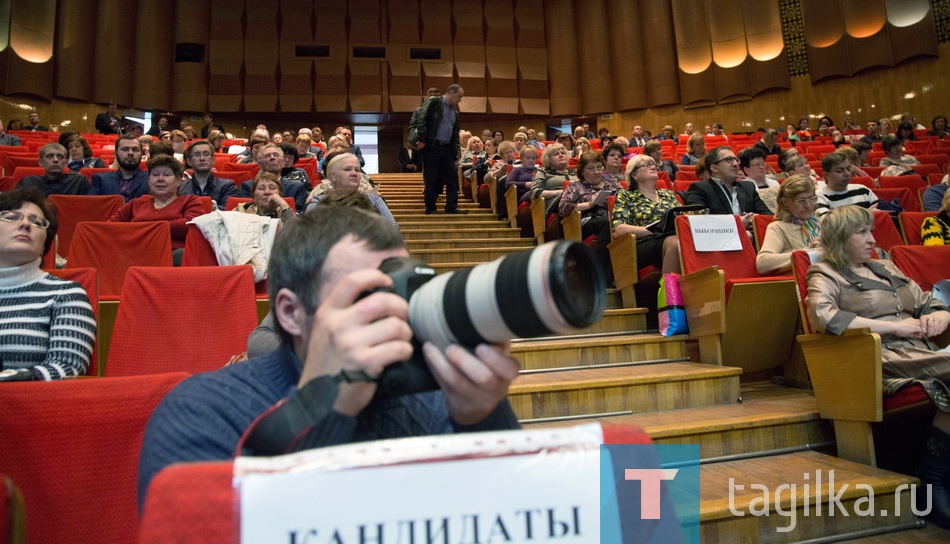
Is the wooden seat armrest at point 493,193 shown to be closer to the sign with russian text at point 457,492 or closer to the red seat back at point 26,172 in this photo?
the red seat back at point 26,172

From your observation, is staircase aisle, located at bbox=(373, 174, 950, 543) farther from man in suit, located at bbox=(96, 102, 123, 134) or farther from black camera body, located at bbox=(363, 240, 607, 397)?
man in suit, located at bbox=(96, 102, 123, 134)

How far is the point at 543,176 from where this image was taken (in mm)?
3842

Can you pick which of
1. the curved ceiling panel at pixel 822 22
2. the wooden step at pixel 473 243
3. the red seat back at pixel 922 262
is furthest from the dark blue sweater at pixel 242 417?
the curved ceiling panel at pixel 822 22

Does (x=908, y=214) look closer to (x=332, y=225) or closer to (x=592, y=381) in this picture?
(x=592, y=381)

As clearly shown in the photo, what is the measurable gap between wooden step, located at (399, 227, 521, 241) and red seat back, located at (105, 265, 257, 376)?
6.52ft

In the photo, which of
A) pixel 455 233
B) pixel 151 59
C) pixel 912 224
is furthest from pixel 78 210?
pixel 151 59

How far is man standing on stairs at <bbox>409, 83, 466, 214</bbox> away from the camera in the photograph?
425cm

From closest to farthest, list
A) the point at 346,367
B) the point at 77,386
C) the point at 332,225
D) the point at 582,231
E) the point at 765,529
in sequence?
1. the point at 346,367
2. the point at 332,225
3. the point at 77,386
4. the point at 765,529
5. the point at 582,231

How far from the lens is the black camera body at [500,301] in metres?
0.40

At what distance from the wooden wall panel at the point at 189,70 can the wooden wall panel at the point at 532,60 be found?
5.05 metres

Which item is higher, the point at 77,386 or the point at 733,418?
the point at 77,386

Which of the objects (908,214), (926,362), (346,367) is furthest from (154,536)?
(908,214)

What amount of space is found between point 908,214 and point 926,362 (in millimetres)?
1418

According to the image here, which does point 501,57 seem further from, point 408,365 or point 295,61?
point 408,365
